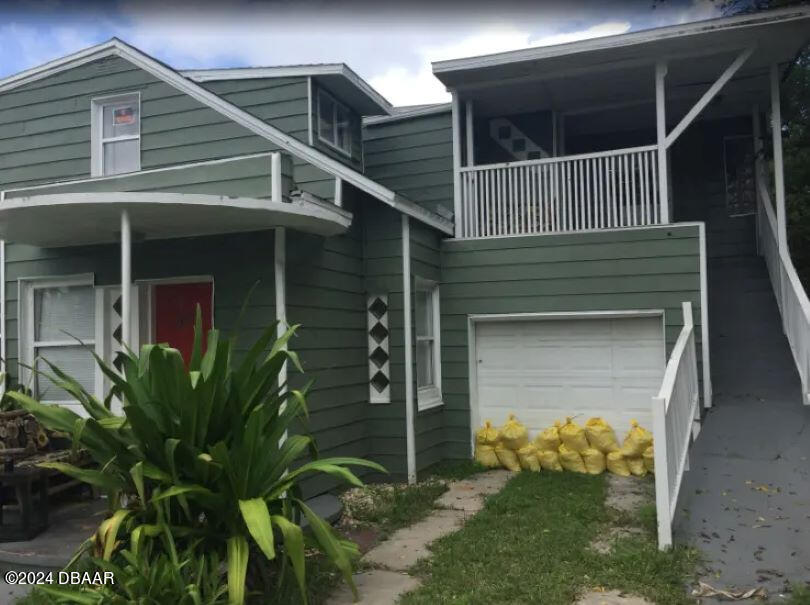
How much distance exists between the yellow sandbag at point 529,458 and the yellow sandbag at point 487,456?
316mm

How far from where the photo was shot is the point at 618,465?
25.3 feet

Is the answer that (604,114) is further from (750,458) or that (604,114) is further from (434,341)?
(750,458)

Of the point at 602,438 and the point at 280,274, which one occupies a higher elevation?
the point at 280,274

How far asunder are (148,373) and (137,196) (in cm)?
A: 170

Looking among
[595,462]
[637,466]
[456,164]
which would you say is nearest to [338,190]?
[456,164]

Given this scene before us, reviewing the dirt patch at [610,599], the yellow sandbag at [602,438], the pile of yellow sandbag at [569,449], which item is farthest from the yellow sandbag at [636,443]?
the dirt patch at [610,599]

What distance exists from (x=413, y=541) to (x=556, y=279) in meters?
3.92

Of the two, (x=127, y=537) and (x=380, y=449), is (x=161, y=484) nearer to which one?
(x=127, y=537)

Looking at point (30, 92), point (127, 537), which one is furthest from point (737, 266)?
point (30, 92)

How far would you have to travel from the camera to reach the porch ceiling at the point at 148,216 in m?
5.32

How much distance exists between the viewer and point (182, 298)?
707 cm

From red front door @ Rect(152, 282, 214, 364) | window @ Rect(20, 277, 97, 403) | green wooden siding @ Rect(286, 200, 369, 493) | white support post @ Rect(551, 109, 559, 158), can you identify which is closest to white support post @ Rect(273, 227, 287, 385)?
green wooden siding @ Rect(286, 200, 369, 493)

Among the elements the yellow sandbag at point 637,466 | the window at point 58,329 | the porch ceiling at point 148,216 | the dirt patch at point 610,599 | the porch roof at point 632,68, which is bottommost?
the dirt patch at point 610,599

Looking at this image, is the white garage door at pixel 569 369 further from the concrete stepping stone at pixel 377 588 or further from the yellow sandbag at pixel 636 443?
the concrete stepping stone at pixel 377 588
